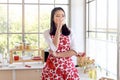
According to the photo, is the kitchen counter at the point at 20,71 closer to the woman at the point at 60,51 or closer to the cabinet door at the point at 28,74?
the cabinet door at the point at 28,74

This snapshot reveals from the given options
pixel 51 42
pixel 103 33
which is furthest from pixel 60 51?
pixel 103 33

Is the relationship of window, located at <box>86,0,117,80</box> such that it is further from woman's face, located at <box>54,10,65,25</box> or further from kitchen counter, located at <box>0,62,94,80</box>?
woman's face, located at <box>54,10,65,25</box>

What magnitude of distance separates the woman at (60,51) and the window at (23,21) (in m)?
3.28

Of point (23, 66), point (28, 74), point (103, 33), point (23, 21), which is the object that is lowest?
point (28, 74)

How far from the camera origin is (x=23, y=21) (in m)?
5.04

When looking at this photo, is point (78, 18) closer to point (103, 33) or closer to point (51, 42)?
point (103, 33)

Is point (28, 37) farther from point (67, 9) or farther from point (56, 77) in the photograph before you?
point (56, 77)

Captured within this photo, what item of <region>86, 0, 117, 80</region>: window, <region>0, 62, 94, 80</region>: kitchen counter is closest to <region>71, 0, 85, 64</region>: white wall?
<region>86, 0, 117, 80</region>: window

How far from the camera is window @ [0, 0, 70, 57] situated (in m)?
5.02

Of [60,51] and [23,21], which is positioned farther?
[23,21]

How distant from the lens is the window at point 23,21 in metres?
5.02

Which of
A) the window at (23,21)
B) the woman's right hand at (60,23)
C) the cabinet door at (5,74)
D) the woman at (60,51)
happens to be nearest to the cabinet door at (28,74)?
the cabinet door at (5,74)

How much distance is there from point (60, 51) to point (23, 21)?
341 centimetres

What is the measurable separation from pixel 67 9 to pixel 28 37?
42.5 inches
